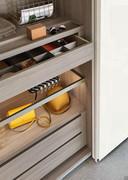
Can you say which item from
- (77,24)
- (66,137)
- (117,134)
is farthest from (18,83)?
(117,134)

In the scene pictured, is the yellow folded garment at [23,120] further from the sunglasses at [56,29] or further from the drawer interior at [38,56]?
the sunglasses at [56,29]

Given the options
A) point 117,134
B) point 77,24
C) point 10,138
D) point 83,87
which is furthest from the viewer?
point 117,134

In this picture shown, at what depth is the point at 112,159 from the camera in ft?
5.53

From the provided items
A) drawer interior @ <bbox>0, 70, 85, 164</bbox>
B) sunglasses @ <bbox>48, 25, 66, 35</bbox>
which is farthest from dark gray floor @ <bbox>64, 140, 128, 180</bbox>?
sunglasses @ <bbox>48, 25, 66, 35</bbox>

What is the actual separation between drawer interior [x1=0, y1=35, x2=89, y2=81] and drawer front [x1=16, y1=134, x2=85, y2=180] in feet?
1.97

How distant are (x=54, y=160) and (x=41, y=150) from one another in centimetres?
17

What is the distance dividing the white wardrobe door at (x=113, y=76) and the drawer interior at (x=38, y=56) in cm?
14

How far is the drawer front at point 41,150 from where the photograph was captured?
1270 mm

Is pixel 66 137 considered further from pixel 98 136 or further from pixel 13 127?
pixel 13 127

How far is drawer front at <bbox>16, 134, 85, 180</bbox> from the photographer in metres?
1.41

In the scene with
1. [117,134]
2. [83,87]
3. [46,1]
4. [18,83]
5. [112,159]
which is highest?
[46,1]

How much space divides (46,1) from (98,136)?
32.6 inches

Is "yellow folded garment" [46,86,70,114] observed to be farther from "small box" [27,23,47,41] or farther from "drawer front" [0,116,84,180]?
"small box" [27,23,47,41]

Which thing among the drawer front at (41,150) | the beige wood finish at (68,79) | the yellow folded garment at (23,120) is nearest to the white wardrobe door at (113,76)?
the beige wood finish at (68,79)
